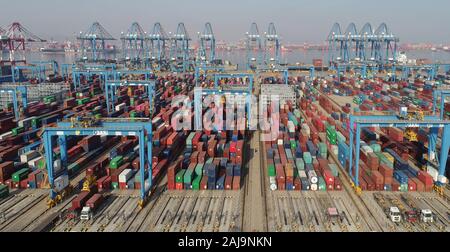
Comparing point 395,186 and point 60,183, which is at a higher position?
point 60,183

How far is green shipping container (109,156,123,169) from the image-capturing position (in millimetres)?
29750

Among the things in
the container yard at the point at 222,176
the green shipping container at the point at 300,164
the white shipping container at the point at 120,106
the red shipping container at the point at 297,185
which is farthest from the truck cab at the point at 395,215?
the white shipping container at the point at 120,106

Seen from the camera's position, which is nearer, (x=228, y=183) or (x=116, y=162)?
(x=228, y=183)

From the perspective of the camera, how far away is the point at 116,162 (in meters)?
30.0

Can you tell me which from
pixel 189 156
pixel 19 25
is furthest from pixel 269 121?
pixel 19 25

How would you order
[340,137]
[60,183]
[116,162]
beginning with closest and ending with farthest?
[60,183]
[116,162]
[340,137]

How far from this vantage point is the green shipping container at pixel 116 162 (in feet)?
97.6

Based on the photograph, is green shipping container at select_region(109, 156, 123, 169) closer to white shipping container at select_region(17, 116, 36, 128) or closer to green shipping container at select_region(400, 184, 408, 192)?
white shipping container at select_region(17, 116, 36, 128)

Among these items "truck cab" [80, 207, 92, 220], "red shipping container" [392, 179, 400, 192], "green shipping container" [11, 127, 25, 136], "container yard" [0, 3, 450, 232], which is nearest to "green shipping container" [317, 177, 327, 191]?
"container yard" [0, 3, 450, 232]

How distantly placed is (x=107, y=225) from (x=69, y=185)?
6.80 meters

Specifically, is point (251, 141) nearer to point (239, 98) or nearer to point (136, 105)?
point (239, 98)

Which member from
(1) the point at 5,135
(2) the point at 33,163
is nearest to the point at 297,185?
(2) the point at 33,163

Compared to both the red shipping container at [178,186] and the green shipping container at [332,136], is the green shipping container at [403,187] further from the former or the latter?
the red shipping container at [178,186]

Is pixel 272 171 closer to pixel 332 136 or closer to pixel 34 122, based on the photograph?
pixel 332 136
